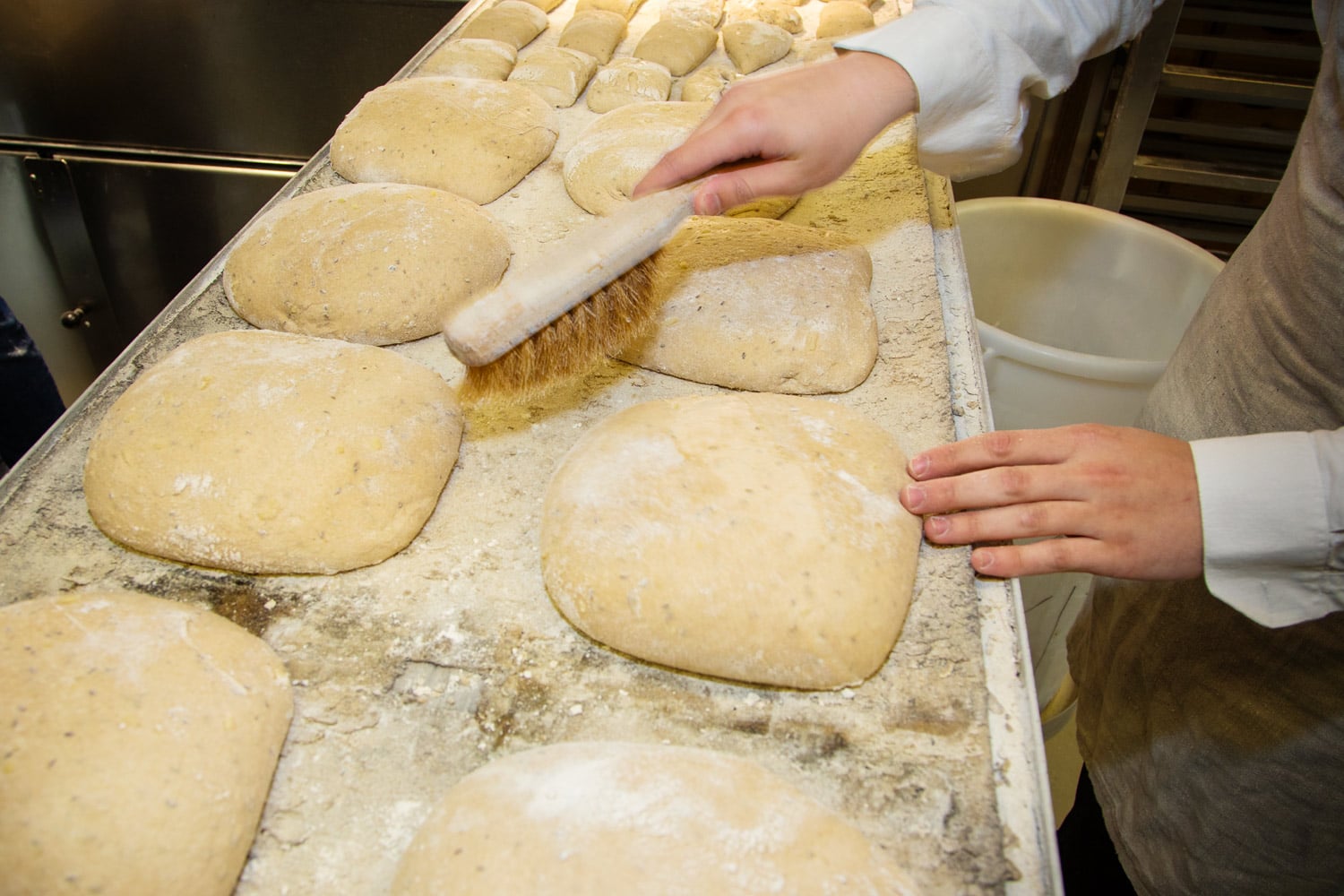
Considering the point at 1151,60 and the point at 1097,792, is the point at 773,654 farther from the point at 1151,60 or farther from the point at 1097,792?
the point at 1151,60

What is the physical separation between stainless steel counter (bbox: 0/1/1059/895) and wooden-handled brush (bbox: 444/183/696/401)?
155 mm

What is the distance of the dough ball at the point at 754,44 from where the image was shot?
95.0 inches

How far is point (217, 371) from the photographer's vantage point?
1.27 metres

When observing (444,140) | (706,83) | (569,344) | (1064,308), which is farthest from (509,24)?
(1064,308)

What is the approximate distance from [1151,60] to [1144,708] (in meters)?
2.01

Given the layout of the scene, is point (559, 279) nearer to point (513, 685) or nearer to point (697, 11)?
point (513, 685)

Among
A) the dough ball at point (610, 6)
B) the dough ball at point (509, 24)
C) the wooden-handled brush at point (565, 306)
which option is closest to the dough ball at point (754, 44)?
the dough ball at point (610, 6)

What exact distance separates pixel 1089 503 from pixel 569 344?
75cm

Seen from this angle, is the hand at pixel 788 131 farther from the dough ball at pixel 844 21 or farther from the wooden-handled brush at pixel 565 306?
the dough ball at pixel 844 21

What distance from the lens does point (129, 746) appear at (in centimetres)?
90

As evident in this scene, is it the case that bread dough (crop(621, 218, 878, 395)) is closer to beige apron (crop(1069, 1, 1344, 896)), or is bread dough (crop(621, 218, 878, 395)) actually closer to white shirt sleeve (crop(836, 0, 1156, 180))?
white shirt sleeve (crop(836, 0, 1156, 180))

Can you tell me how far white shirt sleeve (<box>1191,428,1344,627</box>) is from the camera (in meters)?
1.00

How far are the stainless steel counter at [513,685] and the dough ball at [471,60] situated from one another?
1.25 metres

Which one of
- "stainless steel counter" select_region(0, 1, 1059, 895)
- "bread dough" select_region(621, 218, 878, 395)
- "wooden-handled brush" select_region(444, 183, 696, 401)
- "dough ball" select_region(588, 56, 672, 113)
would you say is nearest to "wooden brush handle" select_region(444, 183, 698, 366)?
"wooden-handled brush" select_region(444, 183, 696, 401)
